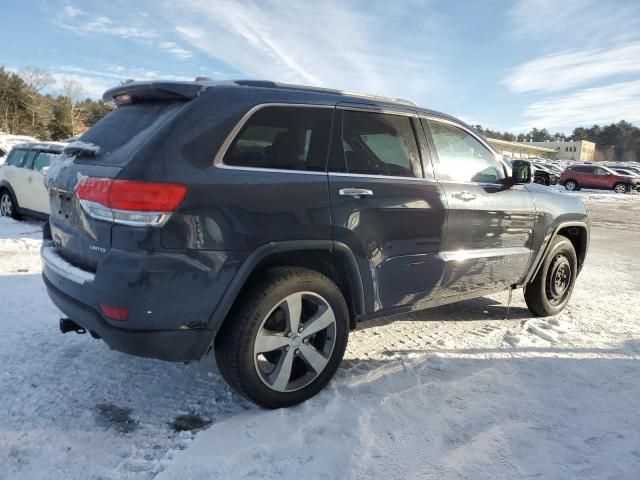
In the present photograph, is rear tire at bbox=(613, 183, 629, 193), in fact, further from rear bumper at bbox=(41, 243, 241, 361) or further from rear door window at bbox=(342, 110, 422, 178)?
rear bumper at bbox=(41, 243, 241, 361)

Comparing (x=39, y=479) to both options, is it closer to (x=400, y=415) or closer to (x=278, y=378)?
(x=278, y=378)

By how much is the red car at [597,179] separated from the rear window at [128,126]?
105ft

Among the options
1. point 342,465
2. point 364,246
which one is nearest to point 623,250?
point 364,246

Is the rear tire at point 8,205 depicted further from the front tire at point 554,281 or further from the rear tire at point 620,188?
the rear tire at point 620,188

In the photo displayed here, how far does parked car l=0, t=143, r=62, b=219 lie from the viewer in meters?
8.98

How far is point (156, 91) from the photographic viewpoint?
2.83 metres

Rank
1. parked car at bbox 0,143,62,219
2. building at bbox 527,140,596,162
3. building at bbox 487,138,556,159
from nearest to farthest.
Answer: parked car at bbox 0,143,62,219 → building at bbox 487,138,556,159 → building at bbox 527,140,596,162

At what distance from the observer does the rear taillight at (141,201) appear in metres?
2.40

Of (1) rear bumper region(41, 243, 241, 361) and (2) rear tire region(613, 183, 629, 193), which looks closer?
(1) rear bumper region(41, 243, 241, 361)

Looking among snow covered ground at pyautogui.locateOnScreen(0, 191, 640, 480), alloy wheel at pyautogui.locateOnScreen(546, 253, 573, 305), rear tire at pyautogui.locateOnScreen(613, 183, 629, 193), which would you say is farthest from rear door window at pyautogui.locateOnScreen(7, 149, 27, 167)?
rear tire at pyautogui.locateOnScreen(613, 183, 629, 193)

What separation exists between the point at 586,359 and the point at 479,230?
4.17 feet

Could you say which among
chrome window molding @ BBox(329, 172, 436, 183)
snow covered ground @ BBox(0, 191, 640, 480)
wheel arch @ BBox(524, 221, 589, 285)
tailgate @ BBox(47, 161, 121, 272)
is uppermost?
chrome window molding @ BBox(329, 172, 436, 183)

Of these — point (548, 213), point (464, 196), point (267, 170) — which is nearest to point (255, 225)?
point (267, 170)

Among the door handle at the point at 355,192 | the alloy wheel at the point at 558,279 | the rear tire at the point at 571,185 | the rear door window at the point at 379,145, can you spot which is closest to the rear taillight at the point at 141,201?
the door handle at the point at 355,192
